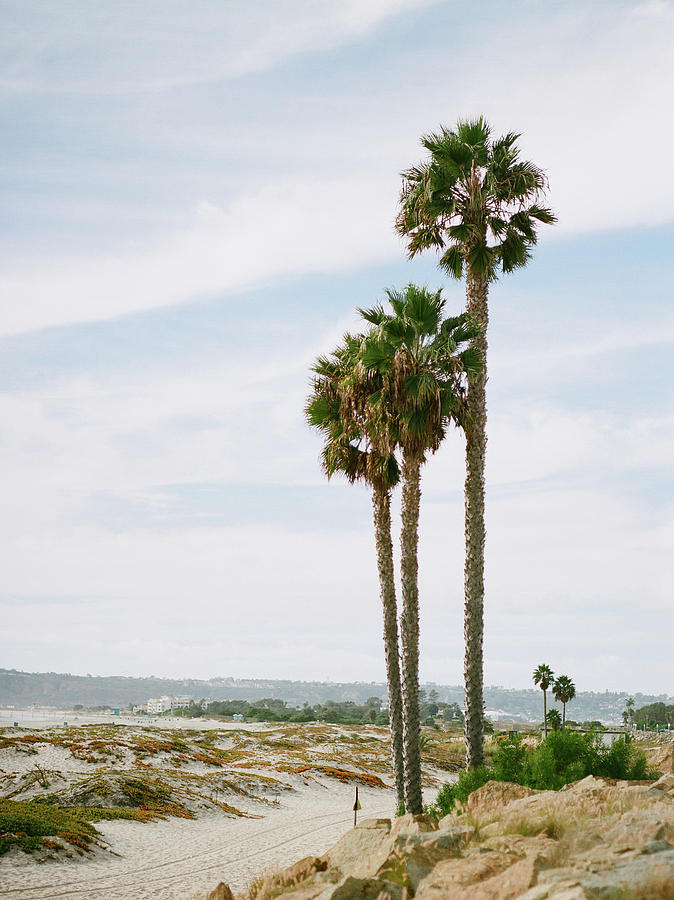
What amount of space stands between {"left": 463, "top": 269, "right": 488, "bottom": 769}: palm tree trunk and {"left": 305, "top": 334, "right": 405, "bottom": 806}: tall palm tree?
263cm

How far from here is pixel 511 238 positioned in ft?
72.5

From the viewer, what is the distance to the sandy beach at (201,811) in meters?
17.3

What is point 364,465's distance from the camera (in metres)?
22.5

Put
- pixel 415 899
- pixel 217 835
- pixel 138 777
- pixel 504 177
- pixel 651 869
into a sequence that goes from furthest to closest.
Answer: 1. pixel 138 777
2. pixel 217 835
3. pixel 504 177
4. pixel 415 899
5. pixel 651 869

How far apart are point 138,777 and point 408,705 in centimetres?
1850

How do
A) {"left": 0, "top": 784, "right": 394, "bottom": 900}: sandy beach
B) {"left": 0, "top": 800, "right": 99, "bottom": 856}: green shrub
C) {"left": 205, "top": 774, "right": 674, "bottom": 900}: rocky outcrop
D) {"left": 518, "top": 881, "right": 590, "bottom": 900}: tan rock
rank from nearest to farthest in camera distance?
{"left": 518, "top": 881, "right": 590, "bottom": 900}: tan rock, {"left": 205, "top": 774, "right": 674, "bottom": 900}: rocky outcrop, {"left": 0, "top": 784, "right": 394, "bottom": 900}: sandy beach, {"left": 0, "top": 800, "right": 99, "bottom": 856}: green shrub

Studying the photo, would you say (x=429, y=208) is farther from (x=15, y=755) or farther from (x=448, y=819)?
(x=15, y=755)

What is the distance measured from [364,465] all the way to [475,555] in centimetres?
479

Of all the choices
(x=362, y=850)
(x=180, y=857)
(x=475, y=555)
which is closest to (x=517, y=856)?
(x=362, y=850)

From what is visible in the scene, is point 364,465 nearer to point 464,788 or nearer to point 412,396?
point 412,396

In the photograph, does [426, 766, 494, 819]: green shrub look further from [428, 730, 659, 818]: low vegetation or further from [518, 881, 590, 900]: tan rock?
[518, 881, 590, 900]: tan rock

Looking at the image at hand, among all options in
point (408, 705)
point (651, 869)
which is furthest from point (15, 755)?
point (651, 869)

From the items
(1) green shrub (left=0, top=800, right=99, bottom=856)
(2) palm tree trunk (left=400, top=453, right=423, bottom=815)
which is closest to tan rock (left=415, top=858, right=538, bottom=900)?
(2) palm tree trunk (left=400, top=453, right=423, bottom=815)

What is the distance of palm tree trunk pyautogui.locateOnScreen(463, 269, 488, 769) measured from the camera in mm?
→ 18656
